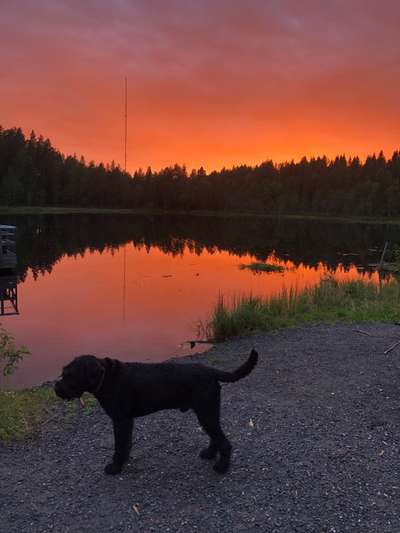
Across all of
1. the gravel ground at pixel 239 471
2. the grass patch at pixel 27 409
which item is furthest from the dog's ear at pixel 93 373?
the grass patch at pixel 27 409

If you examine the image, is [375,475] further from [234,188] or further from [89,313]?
[234,188]

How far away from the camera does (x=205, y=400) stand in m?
4.48

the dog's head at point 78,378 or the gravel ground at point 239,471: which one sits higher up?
the dog's head at point 78,378

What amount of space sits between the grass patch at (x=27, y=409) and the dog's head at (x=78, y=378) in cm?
196

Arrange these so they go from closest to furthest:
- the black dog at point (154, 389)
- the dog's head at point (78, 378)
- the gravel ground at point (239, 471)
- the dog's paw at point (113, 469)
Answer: the gravel ground at point (239, 471)
the dog's head at point (78, 378)
the black dog at point (154, 389)
the dog's paw at point (113, 469)

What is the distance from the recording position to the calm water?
12.0 m

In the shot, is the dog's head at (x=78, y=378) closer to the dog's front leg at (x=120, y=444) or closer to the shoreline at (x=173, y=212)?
the dog's front leg at (x=120, y=444)

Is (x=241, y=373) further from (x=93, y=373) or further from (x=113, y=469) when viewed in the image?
(x=113, y=469)

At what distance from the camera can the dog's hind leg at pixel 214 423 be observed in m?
4.49

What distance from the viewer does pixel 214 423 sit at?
460 centimetres

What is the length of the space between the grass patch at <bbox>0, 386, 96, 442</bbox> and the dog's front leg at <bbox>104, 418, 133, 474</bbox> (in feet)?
5.54

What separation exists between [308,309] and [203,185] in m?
115

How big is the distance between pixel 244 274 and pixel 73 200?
294ft

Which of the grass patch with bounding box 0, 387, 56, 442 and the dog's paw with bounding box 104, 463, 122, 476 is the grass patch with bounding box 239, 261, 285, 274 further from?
the dog's paw with bounding box 104, 463, 122, 476
